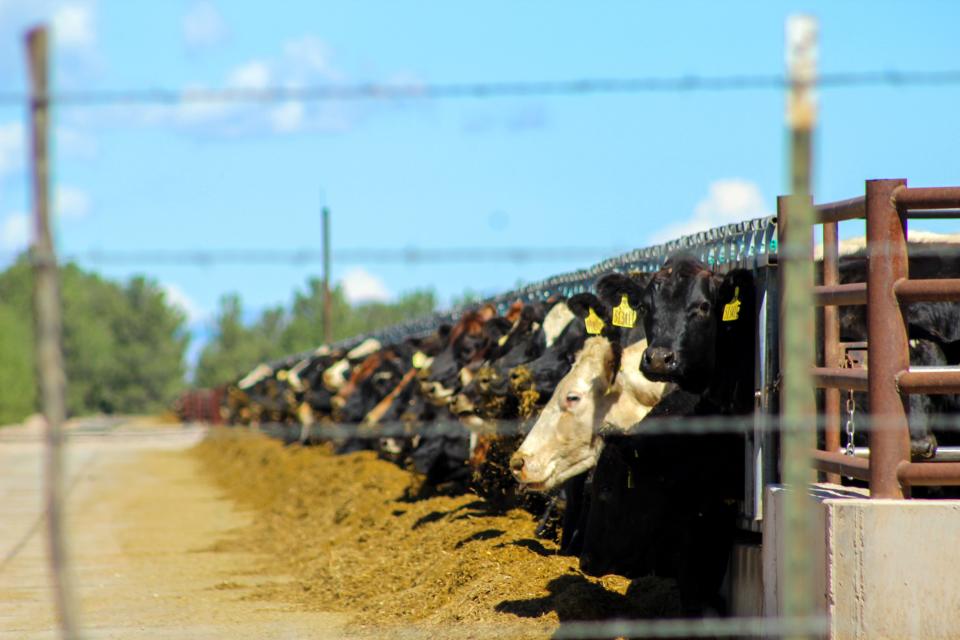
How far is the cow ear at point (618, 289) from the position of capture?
7668 millimetres

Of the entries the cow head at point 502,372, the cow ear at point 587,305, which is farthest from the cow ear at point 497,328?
the cow ear at point 587,305

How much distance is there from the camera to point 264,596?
9258 mm

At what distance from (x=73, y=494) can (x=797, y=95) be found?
1946 centimetres

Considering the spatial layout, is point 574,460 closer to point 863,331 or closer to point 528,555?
point 528,555

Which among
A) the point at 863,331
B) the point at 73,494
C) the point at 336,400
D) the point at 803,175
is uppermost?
the point at 803,175

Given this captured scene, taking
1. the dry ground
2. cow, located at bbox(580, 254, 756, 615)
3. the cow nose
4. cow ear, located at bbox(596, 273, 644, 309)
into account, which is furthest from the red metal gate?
cow ear, located at bbox(596, 273, 644, 309)

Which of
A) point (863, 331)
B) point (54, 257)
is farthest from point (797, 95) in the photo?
point (863, 331)

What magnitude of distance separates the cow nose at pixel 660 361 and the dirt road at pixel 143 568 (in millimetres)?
2168

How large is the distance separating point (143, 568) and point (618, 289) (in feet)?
17.5

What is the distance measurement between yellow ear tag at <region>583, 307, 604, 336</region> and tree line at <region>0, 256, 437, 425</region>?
7550cm

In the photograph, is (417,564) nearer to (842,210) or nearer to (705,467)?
(705,467)

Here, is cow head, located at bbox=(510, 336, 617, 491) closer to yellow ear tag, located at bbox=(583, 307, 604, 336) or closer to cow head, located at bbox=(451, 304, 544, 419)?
yellow ear tag, located at bbox=(583, 307, 604, 336)

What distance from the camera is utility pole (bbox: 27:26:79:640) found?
3.22 meters

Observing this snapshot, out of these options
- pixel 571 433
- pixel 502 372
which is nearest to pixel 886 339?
pixel 571 433
